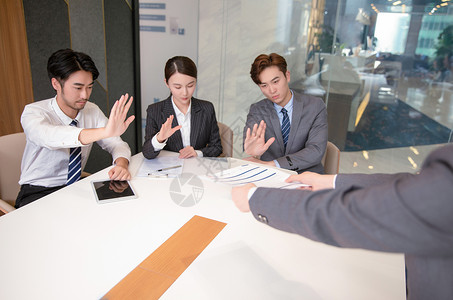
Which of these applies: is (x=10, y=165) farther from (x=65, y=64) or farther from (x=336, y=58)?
(x=336, y=58)

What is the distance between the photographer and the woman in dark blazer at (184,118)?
228cm

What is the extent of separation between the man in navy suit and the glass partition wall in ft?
5.92

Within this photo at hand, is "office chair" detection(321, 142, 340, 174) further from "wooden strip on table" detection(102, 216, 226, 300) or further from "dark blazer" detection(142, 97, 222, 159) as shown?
"wooden strip on table" detection(102, 216, 226, 300)

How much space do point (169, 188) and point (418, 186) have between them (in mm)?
1205

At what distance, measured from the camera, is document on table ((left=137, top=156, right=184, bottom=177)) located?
72.8 inches

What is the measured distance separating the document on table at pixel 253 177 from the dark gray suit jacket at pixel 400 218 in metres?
0.75

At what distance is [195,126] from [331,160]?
1.07 m

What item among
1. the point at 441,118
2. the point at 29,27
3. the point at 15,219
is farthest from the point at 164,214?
the point at 441,118

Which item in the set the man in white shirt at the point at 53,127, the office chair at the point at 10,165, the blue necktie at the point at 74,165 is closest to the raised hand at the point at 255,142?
the man in white shirt at the point at 53,127

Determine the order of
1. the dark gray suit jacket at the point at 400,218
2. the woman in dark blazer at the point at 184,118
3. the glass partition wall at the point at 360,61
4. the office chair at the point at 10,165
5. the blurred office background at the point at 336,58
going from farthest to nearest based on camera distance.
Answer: the glass partition wall at the point at 360,61 → the blurred office background at the point at 336,58 → the woman in dark blazer at the point at 184,118 → the office chair at the point at 10,165 → the dark gray suit jacket at the point at 400,218

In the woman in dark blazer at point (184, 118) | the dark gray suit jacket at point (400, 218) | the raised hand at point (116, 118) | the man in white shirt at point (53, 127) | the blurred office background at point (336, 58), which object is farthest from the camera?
the blurred office background at point (336, 58)

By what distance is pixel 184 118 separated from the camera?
8.25 feet

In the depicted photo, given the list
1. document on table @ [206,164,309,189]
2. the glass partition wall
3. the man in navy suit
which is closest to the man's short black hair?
document on table @ [206,164,309,189]

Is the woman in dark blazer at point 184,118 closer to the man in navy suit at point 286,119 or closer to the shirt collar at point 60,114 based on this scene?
the man in navy suit at point 286,119
